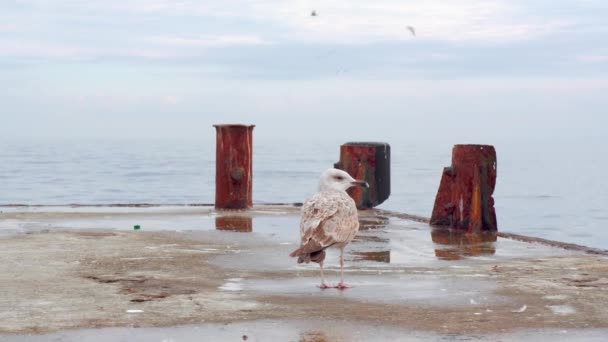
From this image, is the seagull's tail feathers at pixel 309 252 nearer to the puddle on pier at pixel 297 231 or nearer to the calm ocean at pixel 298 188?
the puddle on pier at pixel 297 231

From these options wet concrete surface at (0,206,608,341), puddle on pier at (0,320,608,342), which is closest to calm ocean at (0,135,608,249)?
wet concrete surface at (0,206,608,341)

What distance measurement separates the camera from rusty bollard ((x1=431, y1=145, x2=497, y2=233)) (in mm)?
14703

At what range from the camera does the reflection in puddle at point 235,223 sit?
14805 mm

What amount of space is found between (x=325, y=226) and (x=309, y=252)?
0.33 meters

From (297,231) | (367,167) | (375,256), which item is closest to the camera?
(375,256)

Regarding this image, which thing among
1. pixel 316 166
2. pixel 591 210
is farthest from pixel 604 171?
pixel 591 210

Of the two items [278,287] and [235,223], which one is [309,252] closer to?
[278,287]

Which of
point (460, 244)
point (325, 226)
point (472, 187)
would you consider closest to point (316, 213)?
point (325, 226)

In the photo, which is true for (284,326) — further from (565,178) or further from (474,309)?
(565,178)

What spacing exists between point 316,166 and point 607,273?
80146 mm

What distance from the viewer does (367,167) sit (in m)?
18.2

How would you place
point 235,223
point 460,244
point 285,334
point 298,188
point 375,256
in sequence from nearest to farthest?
point 285,334
point 375,256
point 460,244
point 235,223
point 298,188

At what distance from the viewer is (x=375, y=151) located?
18172 mm

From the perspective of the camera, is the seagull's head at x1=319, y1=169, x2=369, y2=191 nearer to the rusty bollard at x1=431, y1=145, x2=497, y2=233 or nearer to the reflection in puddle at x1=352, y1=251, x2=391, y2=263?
the reflection in puddle at x1=352, y1=251, x2=391, y2=263
